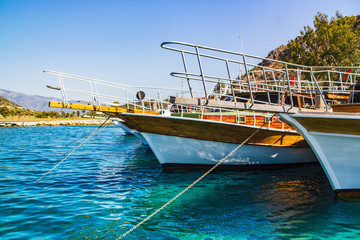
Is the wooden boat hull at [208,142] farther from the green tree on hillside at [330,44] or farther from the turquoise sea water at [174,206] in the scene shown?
the green tree on hillside at [330,44]

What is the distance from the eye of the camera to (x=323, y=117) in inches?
249

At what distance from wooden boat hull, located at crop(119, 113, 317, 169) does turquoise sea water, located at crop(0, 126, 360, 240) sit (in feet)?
2.04

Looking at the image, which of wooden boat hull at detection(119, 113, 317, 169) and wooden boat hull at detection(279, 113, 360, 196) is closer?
wooden boat hull at detection(279, 113, 360, 196)

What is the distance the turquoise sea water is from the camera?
512 centimetres

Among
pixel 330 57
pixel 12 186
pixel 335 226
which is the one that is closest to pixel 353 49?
pixel 330 57

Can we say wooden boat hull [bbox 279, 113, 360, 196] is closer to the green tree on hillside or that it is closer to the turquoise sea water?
the turquoise sea water

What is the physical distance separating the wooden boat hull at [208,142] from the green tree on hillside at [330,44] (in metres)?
26.2

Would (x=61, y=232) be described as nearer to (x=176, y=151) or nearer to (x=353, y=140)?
(x=176, y=151)

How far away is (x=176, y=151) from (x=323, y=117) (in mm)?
5486

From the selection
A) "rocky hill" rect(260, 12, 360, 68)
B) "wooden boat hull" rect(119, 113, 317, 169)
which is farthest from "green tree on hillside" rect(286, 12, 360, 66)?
"wooden boat hull" rect(119, 113, 317, 169)

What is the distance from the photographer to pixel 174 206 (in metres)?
6.57

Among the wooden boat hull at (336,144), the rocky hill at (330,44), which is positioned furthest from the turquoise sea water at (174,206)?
the rocky hill at (330,44)

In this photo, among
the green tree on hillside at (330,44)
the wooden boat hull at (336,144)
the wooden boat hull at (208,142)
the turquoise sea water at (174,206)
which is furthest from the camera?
the green tree on hillside at (330,44)

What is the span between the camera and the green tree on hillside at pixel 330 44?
3209cm
